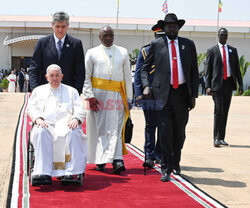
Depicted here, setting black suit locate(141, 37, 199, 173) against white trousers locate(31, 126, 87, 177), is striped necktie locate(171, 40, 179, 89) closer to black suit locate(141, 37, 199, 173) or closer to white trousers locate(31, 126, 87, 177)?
black suit locate(141, 37, 199, 173)

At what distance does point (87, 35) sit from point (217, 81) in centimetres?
3073

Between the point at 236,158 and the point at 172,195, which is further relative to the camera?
the point at 236,158

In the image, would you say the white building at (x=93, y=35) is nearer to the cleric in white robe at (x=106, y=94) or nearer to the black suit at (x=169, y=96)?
the cleric in white robe at (x=106, y=94)

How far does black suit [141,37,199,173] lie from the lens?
6.05 m

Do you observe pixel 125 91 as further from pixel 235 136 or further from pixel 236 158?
pixel 235 136

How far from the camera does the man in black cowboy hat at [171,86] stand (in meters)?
6.05

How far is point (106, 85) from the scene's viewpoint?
6746mm

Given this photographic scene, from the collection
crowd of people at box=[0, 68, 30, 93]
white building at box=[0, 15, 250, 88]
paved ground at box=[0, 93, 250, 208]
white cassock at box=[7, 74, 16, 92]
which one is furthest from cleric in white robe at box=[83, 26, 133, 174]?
white building at box=[0, 15, 250, 88]

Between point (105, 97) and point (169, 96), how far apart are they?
1066mm

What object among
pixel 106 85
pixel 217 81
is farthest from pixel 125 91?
pixel 217 81

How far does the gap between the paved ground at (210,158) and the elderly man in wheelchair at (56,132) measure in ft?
1.80

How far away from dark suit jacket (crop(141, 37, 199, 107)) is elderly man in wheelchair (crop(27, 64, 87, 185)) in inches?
39.4

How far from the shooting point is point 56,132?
570cm

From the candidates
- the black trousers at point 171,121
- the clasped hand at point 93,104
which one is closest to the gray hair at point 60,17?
the clasped hand at point 93,104
